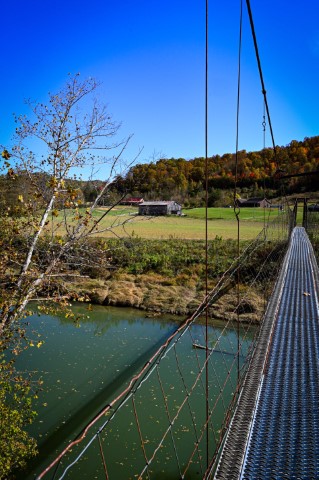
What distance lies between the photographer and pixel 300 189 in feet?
84.6

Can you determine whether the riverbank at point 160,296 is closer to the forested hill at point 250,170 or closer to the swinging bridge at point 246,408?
the swinging bridge at point 246,408

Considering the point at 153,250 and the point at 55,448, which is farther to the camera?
the point at 153,250

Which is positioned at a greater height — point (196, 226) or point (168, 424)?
point (196, 226)

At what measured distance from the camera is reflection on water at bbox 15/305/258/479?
3.68 m

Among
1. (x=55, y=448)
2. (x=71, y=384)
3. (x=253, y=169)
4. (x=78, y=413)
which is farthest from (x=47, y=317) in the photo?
(x=253, y=169)

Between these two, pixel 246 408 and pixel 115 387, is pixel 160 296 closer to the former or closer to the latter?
pixel 115 387

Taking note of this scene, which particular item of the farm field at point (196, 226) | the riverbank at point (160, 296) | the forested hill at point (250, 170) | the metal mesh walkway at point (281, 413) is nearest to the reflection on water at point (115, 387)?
the metal mesh walkway at point (281, 413)

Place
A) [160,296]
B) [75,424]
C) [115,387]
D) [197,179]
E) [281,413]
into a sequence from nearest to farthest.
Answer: [281,413], [75,424], [115,387], [160,296], [197,179]

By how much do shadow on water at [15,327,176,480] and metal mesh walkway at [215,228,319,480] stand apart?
99.6 inches

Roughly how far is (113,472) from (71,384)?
Answer: 1.94 meters

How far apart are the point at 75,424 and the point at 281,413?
3.23m

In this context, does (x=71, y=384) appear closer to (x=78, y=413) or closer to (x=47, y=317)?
(x=78, y=413)

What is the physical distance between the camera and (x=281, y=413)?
1.68 meters

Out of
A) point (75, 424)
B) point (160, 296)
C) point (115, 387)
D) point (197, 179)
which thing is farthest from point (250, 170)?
point (75, 424)
